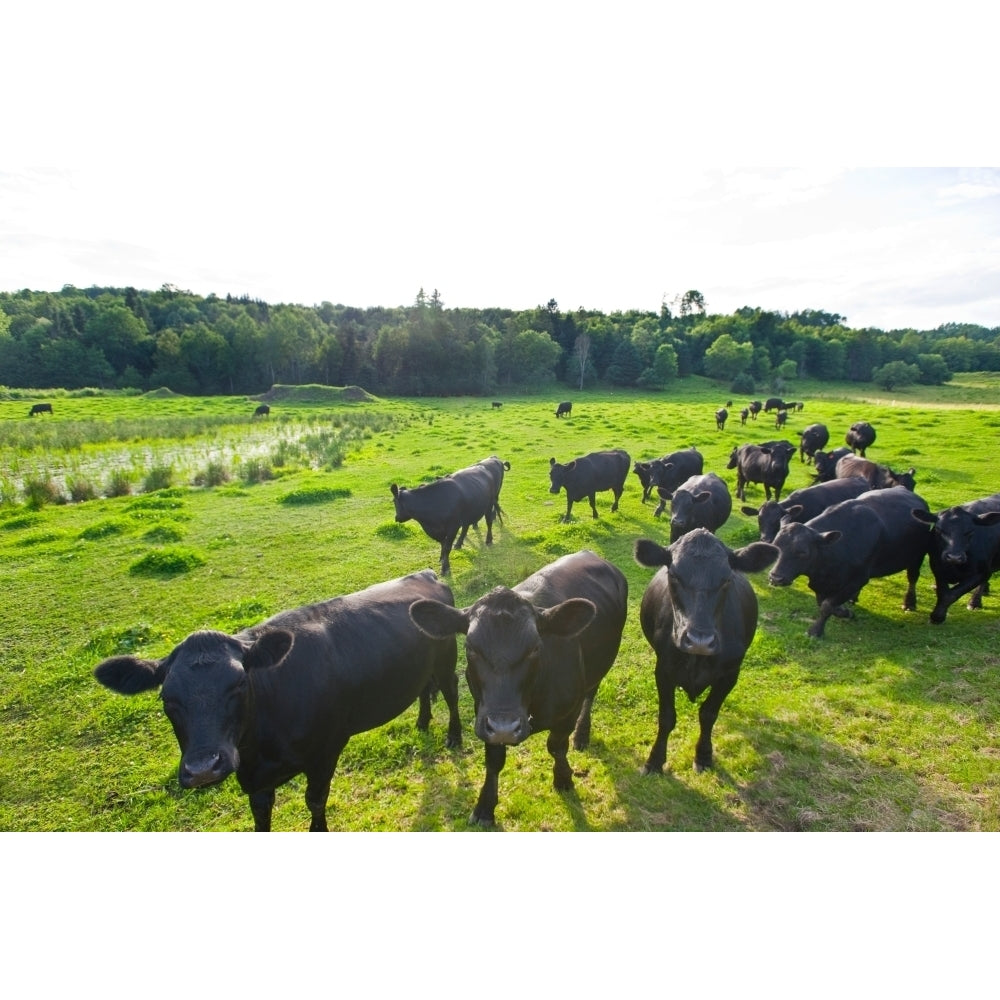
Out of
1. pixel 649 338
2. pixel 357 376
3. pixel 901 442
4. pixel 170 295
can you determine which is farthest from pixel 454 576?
pixel 170 295

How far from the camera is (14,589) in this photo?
8961 millimetres

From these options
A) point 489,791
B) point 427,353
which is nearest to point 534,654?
point 489,791

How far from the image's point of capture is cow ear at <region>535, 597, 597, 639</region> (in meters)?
3.80

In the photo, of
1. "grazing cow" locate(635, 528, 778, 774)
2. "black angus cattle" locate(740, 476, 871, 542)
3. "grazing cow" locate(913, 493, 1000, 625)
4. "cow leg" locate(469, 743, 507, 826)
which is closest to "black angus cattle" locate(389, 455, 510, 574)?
"black angus cattle" locate(740, 476, 871, 542)

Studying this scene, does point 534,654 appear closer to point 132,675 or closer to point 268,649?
point 268,649

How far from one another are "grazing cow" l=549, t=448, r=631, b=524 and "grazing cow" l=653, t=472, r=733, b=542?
2.39 m

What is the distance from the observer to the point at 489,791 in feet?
14.0

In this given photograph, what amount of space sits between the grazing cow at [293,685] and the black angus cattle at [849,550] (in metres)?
4.92

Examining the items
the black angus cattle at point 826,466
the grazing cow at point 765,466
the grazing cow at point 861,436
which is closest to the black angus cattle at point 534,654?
the grazing cow at point 765,466

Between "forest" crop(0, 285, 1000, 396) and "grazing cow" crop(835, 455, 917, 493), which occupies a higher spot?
"forest" crop(0, 285, 1000, 396)

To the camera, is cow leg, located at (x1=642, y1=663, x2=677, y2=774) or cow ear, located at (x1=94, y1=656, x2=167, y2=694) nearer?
cow ear, located at (x1=94, y1=656, x2=167, y2=694)

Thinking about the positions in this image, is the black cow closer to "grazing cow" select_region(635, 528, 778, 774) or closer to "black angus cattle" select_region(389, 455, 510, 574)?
"black angus cattle" select_region(389, 455, 510, 574)

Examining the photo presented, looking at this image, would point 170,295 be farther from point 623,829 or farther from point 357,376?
point 623,829

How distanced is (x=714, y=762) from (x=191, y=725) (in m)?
4.20
